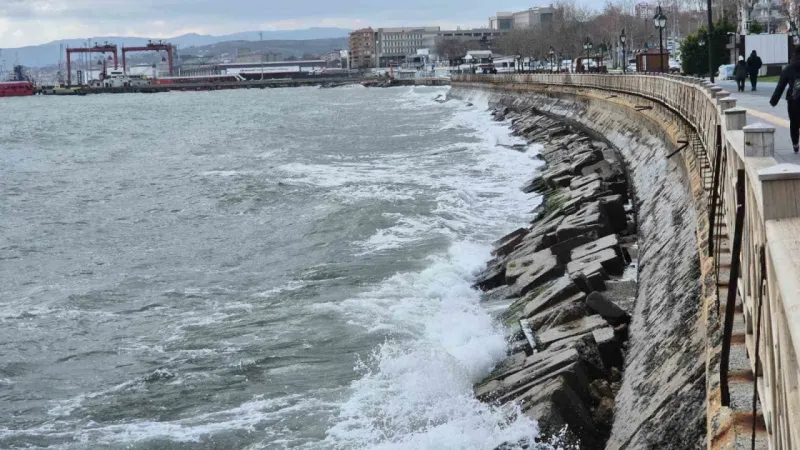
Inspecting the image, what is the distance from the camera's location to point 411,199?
26781mm

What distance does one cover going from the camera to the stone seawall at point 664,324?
267 inches

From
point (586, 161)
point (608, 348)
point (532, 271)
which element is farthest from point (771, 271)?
point (586, 161)

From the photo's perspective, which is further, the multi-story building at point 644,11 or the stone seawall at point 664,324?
the multi-story building at point 644,11

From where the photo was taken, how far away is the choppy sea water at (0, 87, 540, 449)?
33.6 feet

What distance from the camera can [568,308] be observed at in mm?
11102

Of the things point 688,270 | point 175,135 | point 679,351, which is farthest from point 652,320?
point 175,135

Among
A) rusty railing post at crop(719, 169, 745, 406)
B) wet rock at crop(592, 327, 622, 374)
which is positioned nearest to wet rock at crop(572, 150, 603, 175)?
wet rock at crop(592, 327, 622, 374)

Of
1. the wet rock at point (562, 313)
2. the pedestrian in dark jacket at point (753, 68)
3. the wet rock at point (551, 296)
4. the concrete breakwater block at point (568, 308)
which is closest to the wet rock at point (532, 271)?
the concrete breakwater block at point (568, 308)

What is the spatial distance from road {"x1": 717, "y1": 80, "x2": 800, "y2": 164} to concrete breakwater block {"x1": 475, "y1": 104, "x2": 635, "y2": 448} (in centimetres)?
241

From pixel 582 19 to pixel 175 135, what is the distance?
104 m

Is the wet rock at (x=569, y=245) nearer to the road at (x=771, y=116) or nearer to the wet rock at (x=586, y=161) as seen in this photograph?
the road at (x=771, y=116)

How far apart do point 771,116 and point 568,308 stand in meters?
9.39

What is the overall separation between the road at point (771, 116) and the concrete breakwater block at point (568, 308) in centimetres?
241

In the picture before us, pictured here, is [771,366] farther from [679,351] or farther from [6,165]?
[6,165]
